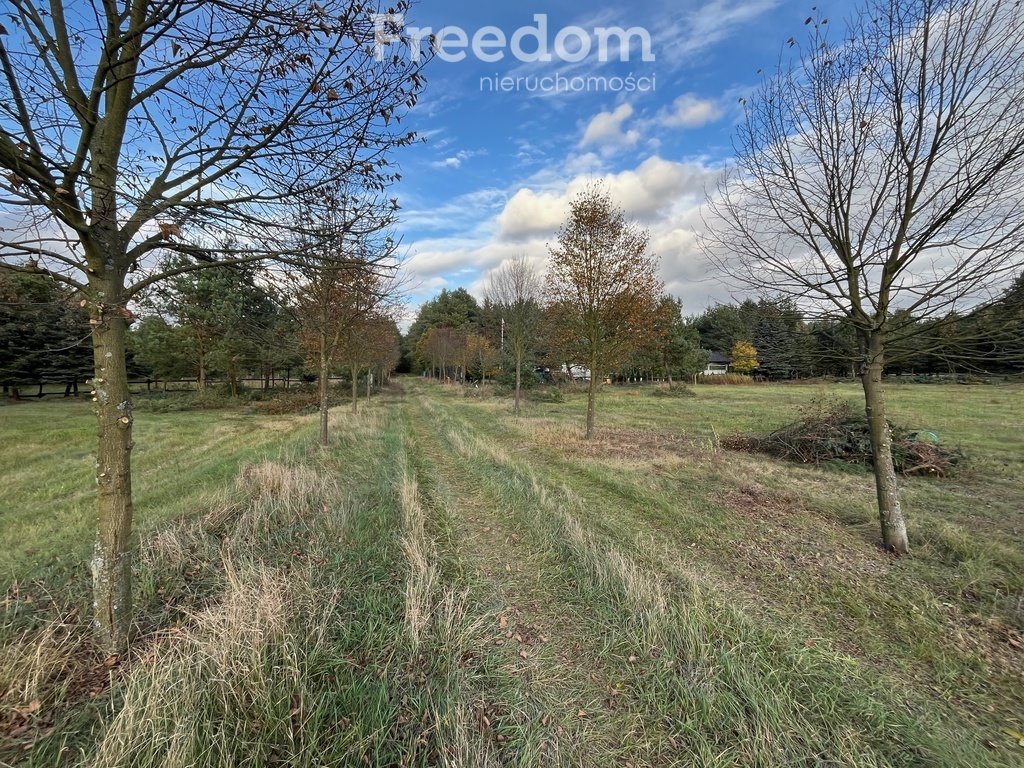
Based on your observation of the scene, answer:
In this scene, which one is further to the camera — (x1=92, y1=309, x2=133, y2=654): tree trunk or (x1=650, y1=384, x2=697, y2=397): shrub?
(x1=650, y1=384, x2=697, y2=397): shrub

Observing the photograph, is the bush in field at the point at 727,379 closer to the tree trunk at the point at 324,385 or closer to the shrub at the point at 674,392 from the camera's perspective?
the shrub at the point at 674,392

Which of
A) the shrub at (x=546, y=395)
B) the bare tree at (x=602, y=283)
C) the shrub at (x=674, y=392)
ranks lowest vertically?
the shrub at (x=674, y=392)

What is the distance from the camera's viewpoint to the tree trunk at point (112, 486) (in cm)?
265

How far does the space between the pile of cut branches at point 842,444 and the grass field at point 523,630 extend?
117 centimetres

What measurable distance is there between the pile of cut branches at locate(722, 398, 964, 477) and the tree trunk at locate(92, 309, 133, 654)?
11.4m

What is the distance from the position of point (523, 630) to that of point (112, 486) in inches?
126

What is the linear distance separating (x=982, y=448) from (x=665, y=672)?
42.1 ft

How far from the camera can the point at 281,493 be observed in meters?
5.60

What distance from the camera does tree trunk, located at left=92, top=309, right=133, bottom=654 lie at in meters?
2.65

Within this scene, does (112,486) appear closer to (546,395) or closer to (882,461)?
(882,461)

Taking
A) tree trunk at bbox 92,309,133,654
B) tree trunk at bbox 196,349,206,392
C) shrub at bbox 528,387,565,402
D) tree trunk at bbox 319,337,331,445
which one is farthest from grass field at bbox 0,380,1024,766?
tree trunk at bbox 196,349,206,392

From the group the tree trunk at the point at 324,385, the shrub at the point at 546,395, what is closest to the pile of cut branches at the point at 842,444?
the tree trunk at the point at 324,385

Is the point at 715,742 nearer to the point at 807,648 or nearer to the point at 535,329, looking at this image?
the point at 807,648

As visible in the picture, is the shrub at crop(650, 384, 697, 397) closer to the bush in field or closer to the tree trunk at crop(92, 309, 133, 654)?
the bush in field
